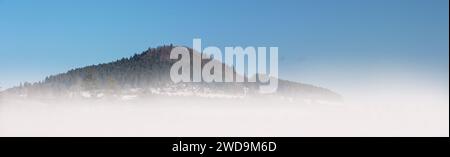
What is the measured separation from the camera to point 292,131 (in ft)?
24.0

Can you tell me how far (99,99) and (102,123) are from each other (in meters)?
0.46

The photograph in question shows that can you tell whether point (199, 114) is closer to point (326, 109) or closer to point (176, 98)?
point (176, 98)

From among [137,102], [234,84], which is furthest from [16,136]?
[234,84]

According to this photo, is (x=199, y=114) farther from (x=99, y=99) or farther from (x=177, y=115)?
(x=99, y=99)

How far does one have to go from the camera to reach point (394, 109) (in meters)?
7.91

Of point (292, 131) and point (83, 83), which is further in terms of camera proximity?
point (83, 83)

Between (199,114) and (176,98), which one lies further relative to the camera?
(176,98)
